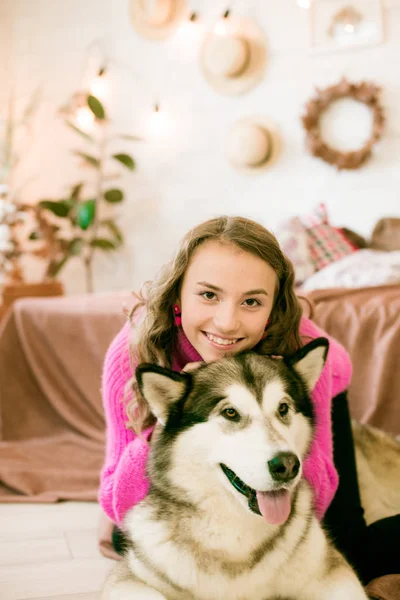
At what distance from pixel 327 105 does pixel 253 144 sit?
67cm

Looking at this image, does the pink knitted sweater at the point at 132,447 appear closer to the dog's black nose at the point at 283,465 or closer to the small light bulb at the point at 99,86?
the dog's black nose at the point at 283,465

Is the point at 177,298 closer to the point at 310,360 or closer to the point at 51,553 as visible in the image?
the point at 310,360

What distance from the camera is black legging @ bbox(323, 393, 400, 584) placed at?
1591 mm

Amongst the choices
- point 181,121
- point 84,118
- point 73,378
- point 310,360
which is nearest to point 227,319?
point 310,360

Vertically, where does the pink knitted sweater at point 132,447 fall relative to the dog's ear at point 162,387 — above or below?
below

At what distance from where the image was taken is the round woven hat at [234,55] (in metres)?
5.16

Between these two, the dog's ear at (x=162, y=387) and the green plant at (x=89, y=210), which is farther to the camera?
the green plant at (x=89, y=210)

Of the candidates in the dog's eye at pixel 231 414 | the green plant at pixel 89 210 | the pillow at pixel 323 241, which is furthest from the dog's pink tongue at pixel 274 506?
the green plant at pixel 89 210

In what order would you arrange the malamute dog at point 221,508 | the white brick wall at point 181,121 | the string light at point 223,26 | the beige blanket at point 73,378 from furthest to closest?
the string light at point 223,26
the white brick wall at point 181,121
the beige blanket at point 73,378
the malamute dog at point 221,508

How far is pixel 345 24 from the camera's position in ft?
16.4

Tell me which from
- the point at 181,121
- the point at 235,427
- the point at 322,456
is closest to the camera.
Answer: the point at 235,427

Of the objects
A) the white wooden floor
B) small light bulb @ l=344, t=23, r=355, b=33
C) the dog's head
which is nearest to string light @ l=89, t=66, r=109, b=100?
small light bulb @ l=344, t=23, r=355, b=33

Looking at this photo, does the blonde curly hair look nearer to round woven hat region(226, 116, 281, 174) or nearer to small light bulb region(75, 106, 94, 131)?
round woven hat region(226, 116, 281, 174)

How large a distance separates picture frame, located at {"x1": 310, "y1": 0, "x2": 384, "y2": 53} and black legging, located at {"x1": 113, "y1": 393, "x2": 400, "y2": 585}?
3.94 meters
